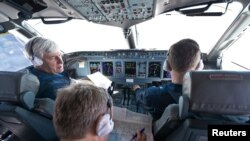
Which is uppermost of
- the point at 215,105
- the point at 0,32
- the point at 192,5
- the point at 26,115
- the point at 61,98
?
the point at 192,5

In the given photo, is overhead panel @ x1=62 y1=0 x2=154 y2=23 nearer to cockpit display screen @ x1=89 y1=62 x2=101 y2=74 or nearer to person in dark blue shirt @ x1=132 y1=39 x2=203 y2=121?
person in dark blue shirt @ x1=132 y1=39 x2=203 y2=121

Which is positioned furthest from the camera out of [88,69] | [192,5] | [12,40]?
[88,69]

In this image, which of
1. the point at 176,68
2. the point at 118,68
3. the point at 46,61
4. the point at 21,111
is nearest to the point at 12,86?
the point at 21,111

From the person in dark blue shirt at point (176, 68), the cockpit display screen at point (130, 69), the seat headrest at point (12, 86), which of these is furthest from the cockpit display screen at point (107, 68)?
the seat headrest at point (12, 86)

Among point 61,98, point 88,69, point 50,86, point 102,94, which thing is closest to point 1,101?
point 50,86

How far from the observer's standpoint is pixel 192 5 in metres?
2.38

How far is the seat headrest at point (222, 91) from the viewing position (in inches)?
45.1

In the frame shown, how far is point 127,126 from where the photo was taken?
1.47m

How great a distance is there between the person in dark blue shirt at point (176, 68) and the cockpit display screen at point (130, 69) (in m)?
1.72

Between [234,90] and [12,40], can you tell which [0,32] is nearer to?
[12,40]

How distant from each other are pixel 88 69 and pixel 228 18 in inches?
83.3

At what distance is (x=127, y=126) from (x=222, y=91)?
2.02ft

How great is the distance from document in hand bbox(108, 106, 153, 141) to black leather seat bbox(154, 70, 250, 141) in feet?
1.05

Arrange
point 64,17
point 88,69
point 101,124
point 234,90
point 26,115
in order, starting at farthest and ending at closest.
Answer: point 88,69, point 64,17, point 26,115, point 234,90, point 101,124
